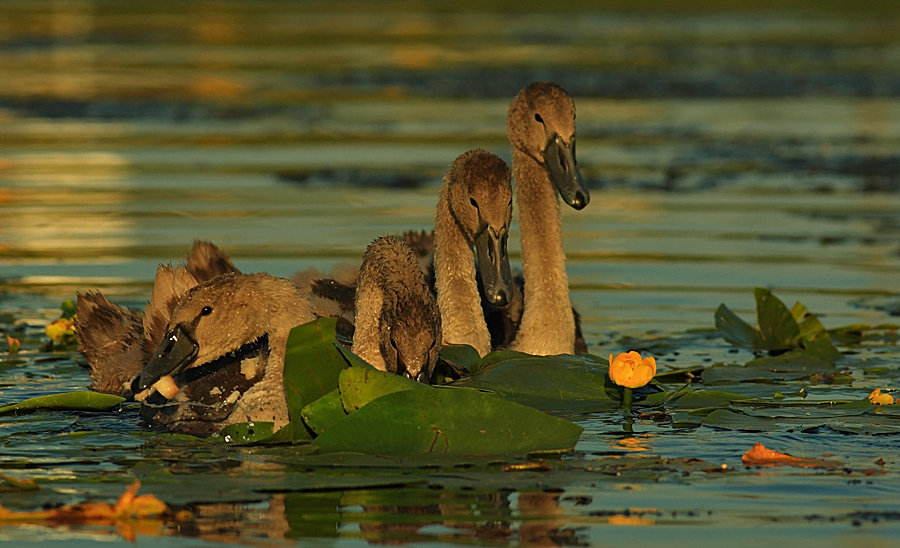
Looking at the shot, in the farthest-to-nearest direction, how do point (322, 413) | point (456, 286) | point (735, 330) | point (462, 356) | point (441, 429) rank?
point (735, 330) < point (456, 286) < point (462, 356) < point (322, 413) < point (441, 429)

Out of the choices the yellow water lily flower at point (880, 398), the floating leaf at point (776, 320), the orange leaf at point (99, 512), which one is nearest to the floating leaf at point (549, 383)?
the yellow water lily flower at point (880, 398)

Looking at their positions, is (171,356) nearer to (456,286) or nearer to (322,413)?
(322,413)

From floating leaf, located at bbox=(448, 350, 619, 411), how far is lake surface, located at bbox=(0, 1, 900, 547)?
9.8 inches

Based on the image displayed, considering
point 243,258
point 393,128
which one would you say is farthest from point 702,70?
point 243,258

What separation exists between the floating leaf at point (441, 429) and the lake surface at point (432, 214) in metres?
0.13

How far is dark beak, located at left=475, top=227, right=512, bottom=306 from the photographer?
8.80m

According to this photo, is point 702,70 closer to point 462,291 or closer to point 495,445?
point 462,291

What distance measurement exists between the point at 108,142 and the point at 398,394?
1428 cm

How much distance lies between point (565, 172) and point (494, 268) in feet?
4.84

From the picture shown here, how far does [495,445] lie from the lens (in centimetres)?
725

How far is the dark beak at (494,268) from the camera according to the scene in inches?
346

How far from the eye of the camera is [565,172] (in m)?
10.1

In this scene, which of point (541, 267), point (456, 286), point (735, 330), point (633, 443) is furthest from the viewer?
point (735, 330)

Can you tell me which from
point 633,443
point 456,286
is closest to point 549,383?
point 633,443
